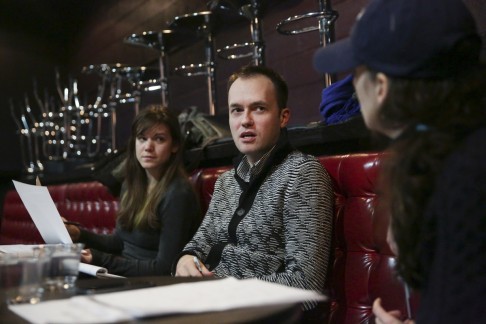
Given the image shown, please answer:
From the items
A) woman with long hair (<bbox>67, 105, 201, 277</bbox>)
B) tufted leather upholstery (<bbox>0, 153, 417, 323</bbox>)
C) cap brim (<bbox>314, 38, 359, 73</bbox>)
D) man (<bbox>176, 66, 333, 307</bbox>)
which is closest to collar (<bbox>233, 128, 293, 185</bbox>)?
man (<bbox>176, 66, 333, 307</bbox>)

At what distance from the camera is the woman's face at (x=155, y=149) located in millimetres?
2471

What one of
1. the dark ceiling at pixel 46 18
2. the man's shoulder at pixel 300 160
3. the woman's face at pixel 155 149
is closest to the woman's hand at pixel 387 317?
the man's shoulder at pixel 300 160

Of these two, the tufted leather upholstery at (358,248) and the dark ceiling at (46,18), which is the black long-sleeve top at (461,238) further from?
the dark ceiling at (46,18)

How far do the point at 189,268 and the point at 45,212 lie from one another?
18.4 inches

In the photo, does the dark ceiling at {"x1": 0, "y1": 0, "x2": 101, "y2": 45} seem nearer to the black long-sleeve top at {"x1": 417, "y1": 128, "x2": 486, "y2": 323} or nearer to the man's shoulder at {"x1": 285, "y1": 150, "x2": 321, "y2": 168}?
the man's shoulder at {"x1": 285, "y1": 150, "x2": 321, "y2": 168}

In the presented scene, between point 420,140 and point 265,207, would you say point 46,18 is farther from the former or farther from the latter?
point 420,140

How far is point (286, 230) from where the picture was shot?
5.51ft

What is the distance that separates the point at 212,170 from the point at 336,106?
0.69 meters

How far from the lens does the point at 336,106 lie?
2004 mm

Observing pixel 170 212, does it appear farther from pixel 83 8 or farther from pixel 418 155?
pixel 83 8

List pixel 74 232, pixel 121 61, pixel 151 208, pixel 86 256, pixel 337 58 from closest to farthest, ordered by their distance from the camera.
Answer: pixel 337 58 → pixel 86 256 → pixel 151 208 → pixel 74 232 → pixel 121 61

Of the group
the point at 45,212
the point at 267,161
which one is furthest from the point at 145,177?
the point at 267,161

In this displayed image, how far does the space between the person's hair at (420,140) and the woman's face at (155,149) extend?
162cm

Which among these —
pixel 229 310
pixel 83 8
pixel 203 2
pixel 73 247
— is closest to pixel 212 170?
pixel 73 247
